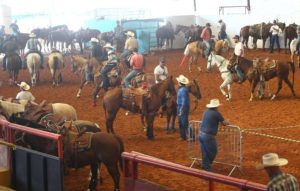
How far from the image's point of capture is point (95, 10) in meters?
42.4

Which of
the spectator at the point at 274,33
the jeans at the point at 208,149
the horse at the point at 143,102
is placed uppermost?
the spectator at the point at 274,33

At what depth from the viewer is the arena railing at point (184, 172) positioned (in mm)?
5465

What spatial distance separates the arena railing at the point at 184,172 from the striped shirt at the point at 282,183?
3.1 inches

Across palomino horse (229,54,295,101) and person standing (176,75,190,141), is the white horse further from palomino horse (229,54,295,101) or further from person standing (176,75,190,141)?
person standing (176,75,190,141)

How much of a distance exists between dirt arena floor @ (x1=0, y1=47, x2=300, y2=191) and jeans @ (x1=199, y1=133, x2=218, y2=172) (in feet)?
1.18

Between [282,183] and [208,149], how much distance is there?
451 centimetres

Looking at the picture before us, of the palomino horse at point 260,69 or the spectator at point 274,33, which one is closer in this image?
the palomino horse at point 260,69

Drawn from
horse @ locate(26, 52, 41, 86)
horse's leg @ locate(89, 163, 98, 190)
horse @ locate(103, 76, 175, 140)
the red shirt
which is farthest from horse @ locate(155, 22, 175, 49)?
A: horse's leg @ locate(89, 163, 98, 190)

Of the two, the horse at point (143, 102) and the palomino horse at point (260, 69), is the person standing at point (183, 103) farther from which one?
the palomino horse at point (260, 69)

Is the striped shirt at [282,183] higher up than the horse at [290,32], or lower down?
lower down

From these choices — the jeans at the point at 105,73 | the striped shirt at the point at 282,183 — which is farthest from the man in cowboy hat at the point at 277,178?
the jeans at the point at 105,73

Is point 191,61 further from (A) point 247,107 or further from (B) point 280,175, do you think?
(B) point 280,175

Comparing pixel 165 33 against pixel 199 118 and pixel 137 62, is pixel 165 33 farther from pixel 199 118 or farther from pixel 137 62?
pixel 199 118

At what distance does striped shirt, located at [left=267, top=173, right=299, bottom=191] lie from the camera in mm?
5281
